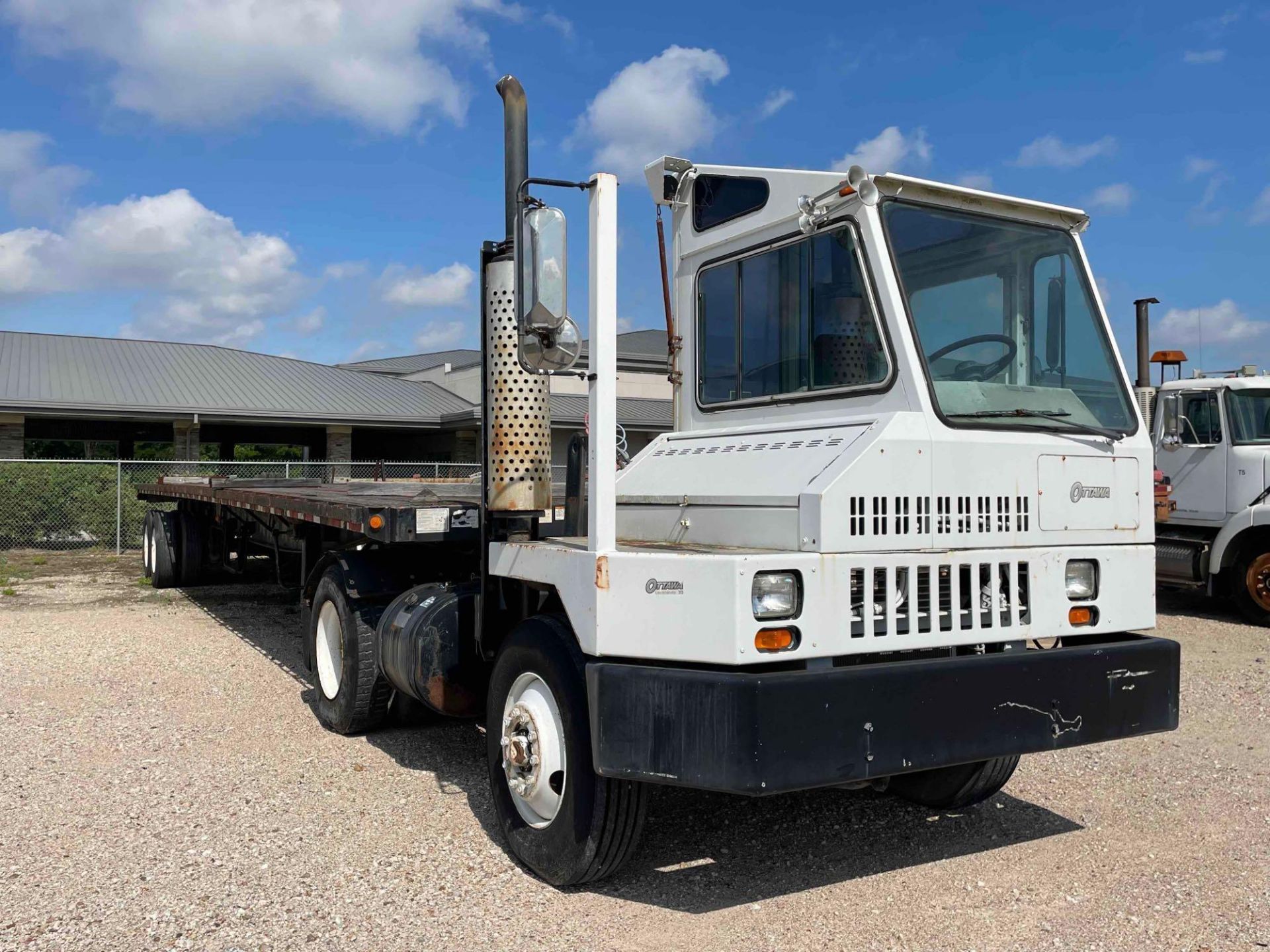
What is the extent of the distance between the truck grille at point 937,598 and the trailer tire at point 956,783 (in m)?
1.23

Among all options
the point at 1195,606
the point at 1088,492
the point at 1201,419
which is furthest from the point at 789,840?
the point at 1195,606

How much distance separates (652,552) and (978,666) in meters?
1.17

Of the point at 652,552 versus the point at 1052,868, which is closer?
the point at 652,552

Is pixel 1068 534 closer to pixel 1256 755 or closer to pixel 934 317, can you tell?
pixel 934 317

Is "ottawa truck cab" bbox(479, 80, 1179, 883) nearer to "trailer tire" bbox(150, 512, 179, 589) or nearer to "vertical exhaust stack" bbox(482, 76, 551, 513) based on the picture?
"vertical exhaust stack" bbox(482, 76, 551, 513)

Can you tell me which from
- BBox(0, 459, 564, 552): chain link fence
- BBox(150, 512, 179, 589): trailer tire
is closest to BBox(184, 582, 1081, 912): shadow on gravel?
BBox(150, 512, 179, 589): trailer tire

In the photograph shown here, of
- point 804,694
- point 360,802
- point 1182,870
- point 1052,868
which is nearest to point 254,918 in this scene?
point 360,802

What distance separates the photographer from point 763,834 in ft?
15.3

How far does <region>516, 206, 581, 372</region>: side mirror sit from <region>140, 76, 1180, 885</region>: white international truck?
0.04 ft

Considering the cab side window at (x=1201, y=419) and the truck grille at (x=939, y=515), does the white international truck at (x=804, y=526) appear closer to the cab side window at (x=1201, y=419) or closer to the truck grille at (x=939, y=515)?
the truck grille at (x=939, y=515)

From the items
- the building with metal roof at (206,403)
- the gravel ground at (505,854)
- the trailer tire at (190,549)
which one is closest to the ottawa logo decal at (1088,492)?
the gravel ground at (505,854)

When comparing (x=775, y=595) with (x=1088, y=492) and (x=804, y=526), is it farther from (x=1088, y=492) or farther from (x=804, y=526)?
(x=1088, y=492)

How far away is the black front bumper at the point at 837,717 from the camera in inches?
129

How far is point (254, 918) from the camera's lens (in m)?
3.70
